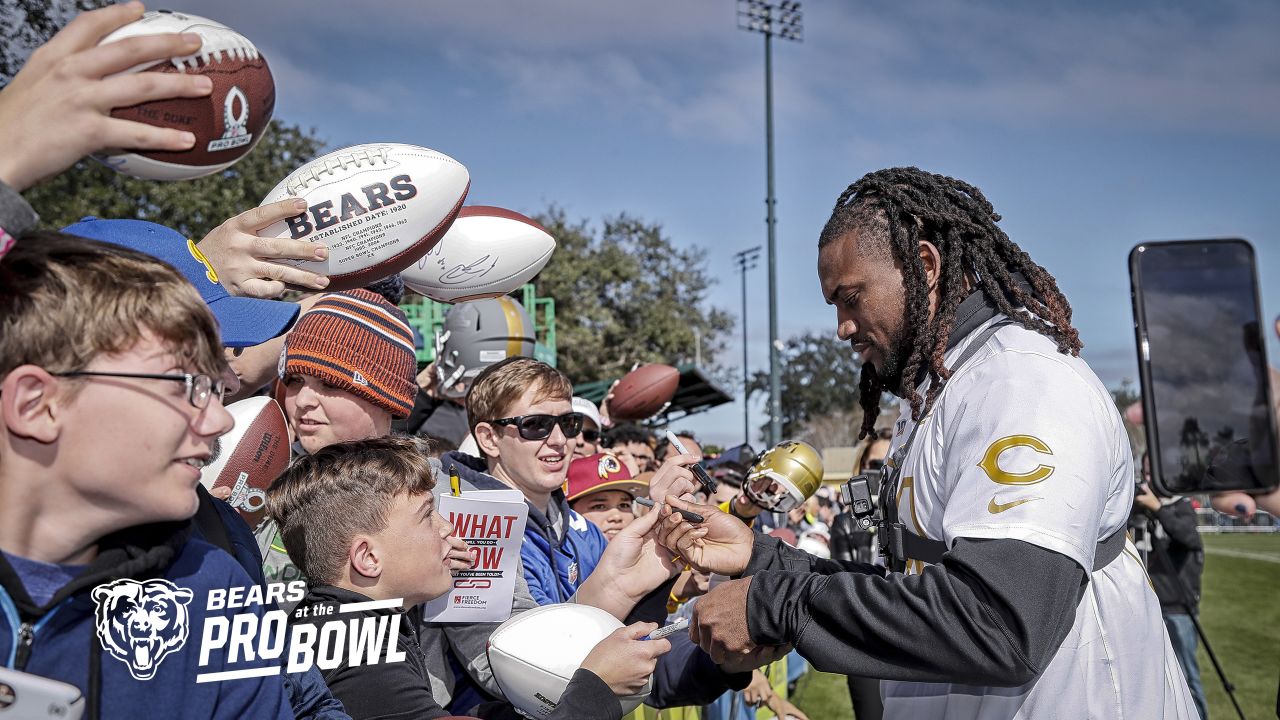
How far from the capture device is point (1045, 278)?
2.95m

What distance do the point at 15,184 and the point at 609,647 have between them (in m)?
1.80

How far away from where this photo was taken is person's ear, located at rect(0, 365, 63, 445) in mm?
1485

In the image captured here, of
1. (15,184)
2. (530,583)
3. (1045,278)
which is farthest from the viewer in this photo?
(530,583)

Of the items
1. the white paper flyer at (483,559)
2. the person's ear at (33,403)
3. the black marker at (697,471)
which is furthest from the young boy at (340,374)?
the person's ear at (33,403)

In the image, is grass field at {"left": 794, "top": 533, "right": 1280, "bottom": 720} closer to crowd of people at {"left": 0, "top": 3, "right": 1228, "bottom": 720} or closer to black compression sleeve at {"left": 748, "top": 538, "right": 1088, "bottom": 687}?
crowd of people at {"left": 0, "top": 3, "right": 1228, "bottom": 720}

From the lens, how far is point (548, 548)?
3.90m

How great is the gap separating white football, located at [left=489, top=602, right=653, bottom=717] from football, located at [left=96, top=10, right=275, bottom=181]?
4.93ft

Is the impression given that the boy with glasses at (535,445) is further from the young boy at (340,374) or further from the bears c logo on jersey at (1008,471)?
the bears c logo on jersey at (1008,471)

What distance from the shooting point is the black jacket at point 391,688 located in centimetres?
243

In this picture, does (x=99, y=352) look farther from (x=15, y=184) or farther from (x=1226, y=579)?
(x=1226, y=579)

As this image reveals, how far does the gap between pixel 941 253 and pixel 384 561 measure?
190cm

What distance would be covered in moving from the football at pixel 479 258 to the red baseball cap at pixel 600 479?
1.44m

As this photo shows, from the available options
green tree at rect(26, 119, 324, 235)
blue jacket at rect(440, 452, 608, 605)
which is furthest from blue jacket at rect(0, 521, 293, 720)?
green tree at rect(26, 119, 324, 235)

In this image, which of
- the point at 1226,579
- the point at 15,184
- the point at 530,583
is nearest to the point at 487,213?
the point at 530,583
